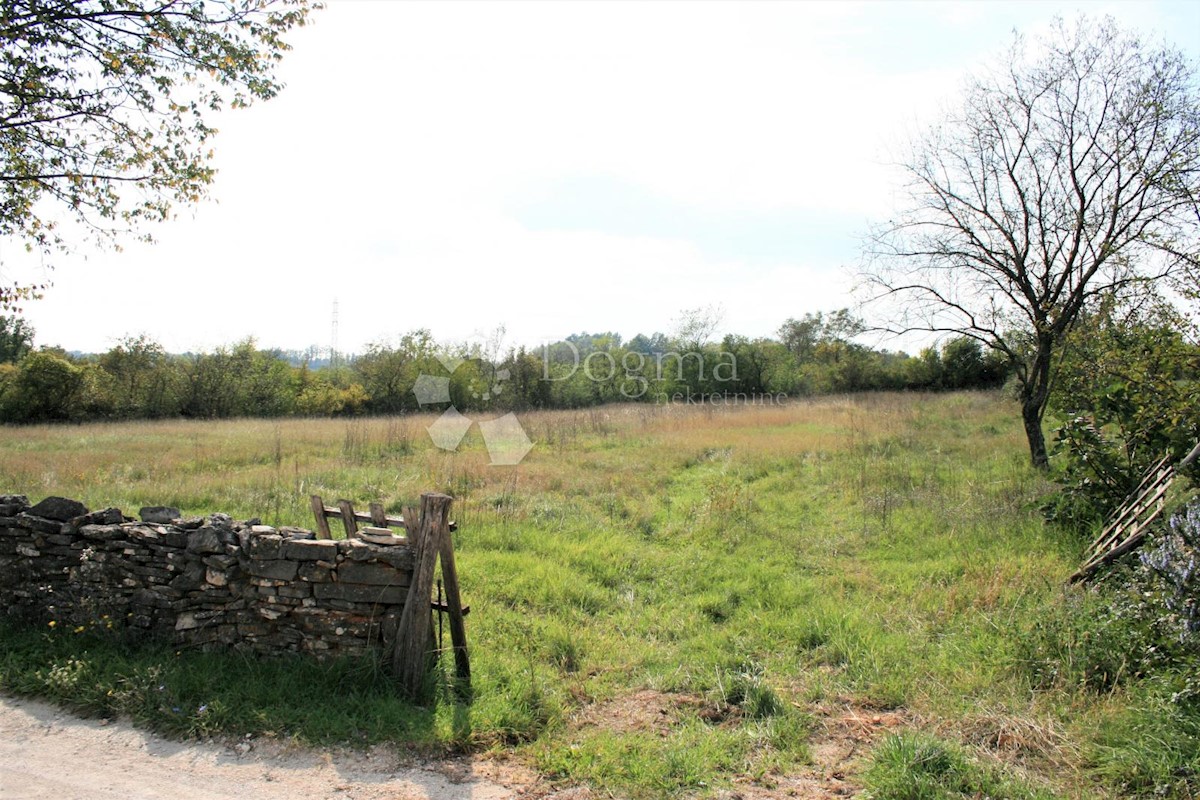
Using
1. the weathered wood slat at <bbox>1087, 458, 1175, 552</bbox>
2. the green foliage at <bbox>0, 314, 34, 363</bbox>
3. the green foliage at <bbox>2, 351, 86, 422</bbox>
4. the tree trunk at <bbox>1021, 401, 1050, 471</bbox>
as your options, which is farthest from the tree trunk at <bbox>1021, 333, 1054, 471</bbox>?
the green foliage at <bbox>0, 314, 34, 363</bbox>

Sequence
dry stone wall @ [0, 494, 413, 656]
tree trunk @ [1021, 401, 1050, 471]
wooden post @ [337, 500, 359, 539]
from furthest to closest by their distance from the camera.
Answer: tree trunk @ [1021, 401, 1050, 471], wooden post @ [337, 500, 359, 539], dry stone wall @ [0, 494, 413, 656]

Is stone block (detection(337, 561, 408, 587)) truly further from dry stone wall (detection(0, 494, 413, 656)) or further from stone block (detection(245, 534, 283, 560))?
stone block (detection(245, 534, 283, 560))

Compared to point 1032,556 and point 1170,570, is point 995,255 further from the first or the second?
point 1170,570

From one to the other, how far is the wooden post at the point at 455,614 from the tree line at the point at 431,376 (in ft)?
97.9

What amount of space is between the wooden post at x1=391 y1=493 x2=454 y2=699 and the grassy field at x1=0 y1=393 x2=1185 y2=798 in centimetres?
20

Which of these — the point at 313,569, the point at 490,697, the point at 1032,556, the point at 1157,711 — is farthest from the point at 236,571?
the point at 1032,556

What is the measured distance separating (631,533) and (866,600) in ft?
12.0

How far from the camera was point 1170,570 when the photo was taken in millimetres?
4648

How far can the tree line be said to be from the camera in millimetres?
30891

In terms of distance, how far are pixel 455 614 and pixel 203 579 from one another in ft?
6.69

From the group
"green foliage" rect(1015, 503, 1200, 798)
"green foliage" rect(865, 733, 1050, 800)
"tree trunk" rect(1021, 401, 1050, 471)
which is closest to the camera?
"green foliage" rect(865, 733, 1050, 800)

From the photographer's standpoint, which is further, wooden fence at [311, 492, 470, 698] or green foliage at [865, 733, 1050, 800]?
wooden fence at [311, 492, 470, 698]

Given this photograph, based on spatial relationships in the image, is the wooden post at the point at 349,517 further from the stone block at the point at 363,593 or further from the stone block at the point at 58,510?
the stone block at the point at 58,510

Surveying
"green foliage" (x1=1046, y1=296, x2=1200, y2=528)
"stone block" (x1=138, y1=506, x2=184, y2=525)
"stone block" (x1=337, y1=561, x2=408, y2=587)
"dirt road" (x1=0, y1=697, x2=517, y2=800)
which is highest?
"green foliage" (x1=1046, y1=296, x2=1200, y2=528)
